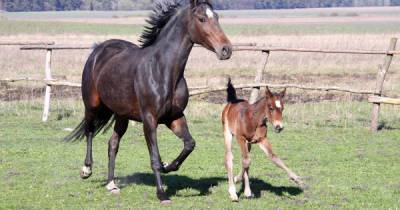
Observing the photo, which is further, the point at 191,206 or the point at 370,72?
the point at 370,72

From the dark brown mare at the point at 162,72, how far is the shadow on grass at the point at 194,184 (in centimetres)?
57

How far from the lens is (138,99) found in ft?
27.2


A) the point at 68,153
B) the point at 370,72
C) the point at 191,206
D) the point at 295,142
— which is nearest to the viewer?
the point at 191,206

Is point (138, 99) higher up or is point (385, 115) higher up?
point (138, 99)

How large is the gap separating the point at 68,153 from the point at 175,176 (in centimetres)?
271

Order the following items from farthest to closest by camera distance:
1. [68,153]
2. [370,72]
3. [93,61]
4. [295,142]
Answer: [370,72] → [295,142] → [68,153] → [93,61]

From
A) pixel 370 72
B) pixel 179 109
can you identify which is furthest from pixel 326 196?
pixel 370 72

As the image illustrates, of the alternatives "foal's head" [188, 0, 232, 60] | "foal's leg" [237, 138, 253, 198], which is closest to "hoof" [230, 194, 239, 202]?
"foal's leg" [237, 138, 253, 198]

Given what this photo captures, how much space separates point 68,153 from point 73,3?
116 m

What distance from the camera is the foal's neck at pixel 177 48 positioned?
8.14 metres

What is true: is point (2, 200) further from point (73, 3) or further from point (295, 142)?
point (73, 3)

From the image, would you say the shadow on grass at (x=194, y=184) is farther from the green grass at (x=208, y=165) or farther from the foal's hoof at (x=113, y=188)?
the foal's hoof at (x=113, y=188)

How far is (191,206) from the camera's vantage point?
793cm

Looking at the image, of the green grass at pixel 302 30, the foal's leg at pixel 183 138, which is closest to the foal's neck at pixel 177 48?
the foal's leg at pixel 183 138
